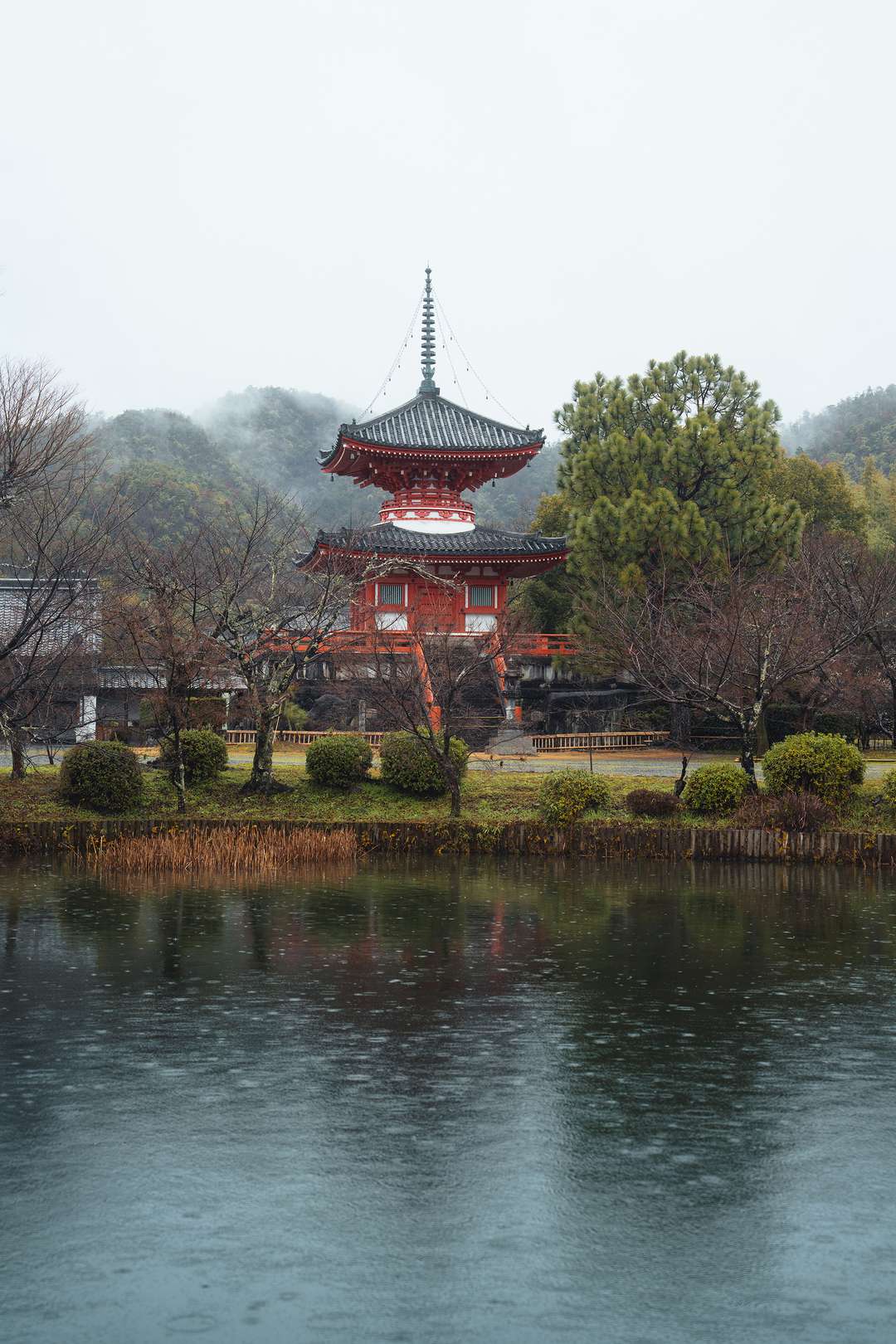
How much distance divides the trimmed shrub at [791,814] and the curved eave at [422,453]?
71.0 ft

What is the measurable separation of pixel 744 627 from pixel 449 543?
16.5 meters

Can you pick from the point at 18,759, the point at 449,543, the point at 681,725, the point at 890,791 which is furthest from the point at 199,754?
the point at 449,543

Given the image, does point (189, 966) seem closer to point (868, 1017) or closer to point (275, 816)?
point (868, 1017)

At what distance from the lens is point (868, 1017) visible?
40.7 ft

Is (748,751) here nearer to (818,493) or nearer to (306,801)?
(306,801)

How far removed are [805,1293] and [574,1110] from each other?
288 cm

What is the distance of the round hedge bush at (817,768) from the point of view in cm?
2598

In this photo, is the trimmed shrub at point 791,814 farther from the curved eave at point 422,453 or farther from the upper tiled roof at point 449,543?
the curved eave at point 422,453

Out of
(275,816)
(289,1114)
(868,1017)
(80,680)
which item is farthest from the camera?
(80,680)

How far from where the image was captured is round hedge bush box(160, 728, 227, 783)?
2842cm

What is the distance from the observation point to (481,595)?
45.5 m

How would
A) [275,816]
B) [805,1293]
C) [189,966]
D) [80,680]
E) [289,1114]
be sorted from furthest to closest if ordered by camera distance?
[80,680]
[275,816]
[189,966]
[289,1114]
[805,1293]

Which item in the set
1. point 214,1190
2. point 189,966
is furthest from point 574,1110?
point 189,966

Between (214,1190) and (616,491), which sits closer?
(214,1190)
